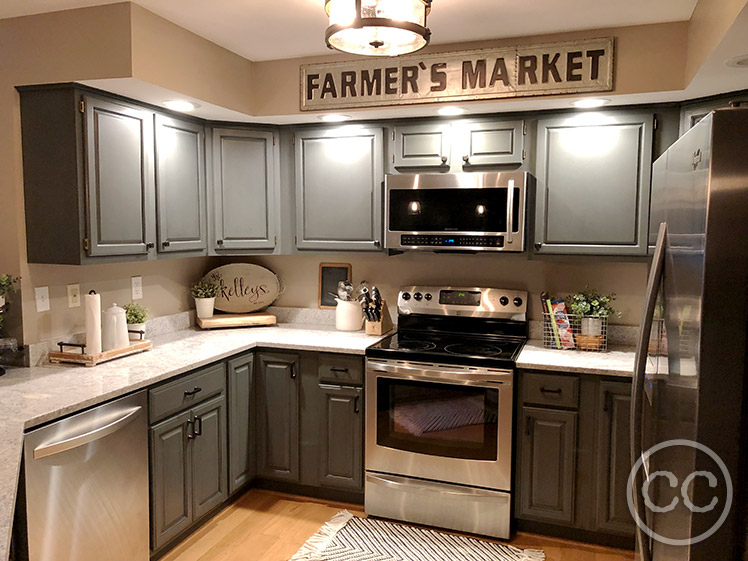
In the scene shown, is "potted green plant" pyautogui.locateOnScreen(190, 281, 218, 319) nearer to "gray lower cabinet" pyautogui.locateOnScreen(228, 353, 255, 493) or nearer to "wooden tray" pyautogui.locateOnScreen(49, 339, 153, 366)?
"gray lower cabinet" pyautogui.locateOnScreen(228, 353, 255, 493)

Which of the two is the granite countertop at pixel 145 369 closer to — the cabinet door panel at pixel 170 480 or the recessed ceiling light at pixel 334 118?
the cabinet door panel at pixel 170 480

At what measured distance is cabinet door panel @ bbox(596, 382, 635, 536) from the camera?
2781 mm

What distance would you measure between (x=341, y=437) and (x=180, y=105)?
193 centimetres

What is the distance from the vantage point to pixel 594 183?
3.06 m

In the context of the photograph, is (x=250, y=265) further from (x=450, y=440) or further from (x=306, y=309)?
(x=450, y=440)

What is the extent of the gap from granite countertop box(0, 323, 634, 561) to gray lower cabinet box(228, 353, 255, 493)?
0.11m

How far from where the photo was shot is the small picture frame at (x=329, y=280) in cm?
394

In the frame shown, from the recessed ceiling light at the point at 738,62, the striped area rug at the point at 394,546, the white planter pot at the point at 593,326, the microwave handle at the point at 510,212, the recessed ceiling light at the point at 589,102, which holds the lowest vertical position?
the striped area rug at the point at 394,546

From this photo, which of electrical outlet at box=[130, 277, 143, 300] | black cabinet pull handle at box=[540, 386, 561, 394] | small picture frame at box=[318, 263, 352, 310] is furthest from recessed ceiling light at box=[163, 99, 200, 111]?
A: black cabinet pull handle at box=[540, 386, 561, 394]

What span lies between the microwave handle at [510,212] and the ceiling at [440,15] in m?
0.74

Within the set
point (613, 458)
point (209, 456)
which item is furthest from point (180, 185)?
point (613, 458)

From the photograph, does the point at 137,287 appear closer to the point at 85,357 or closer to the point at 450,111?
the point at 85,357

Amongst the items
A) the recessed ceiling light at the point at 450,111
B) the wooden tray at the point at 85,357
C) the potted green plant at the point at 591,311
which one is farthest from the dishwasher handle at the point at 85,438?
the potted green plant at the point at 591,311

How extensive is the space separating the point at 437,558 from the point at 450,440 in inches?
21.7
